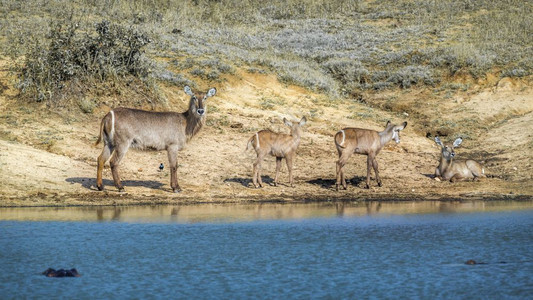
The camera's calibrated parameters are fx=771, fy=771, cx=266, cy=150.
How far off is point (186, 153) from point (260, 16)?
73.1 ft

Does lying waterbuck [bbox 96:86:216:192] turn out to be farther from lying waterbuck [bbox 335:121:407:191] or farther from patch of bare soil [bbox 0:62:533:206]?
lying waterbuck [bbox 335:121:407:191]

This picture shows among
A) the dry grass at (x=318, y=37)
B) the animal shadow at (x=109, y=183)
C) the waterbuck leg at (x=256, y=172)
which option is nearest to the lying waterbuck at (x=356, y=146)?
the waterbuck leg at (x=256, y=172)

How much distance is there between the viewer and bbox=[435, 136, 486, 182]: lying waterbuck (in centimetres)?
2002

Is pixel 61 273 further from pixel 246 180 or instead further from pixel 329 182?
pixel 329 182

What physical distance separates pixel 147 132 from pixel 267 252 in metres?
6.34

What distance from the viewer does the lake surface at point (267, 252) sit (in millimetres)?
9422

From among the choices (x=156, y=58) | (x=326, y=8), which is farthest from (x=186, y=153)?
(x=326, y=8)

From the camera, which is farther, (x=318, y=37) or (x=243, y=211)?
(x=318, y=37)

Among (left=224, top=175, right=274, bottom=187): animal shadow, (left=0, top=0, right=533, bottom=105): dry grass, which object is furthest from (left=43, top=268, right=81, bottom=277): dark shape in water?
(left=0, top=0, right=533, bottom=105): dry grass

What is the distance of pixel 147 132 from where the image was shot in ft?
55.7

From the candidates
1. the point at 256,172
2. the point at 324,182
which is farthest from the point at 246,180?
the point at 324,182

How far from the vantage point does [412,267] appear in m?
10.7

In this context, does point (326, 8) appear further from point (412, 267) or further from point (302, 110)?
point (412, 267)

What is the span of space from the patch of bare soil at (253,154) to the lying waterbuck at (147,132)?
2.19ft
